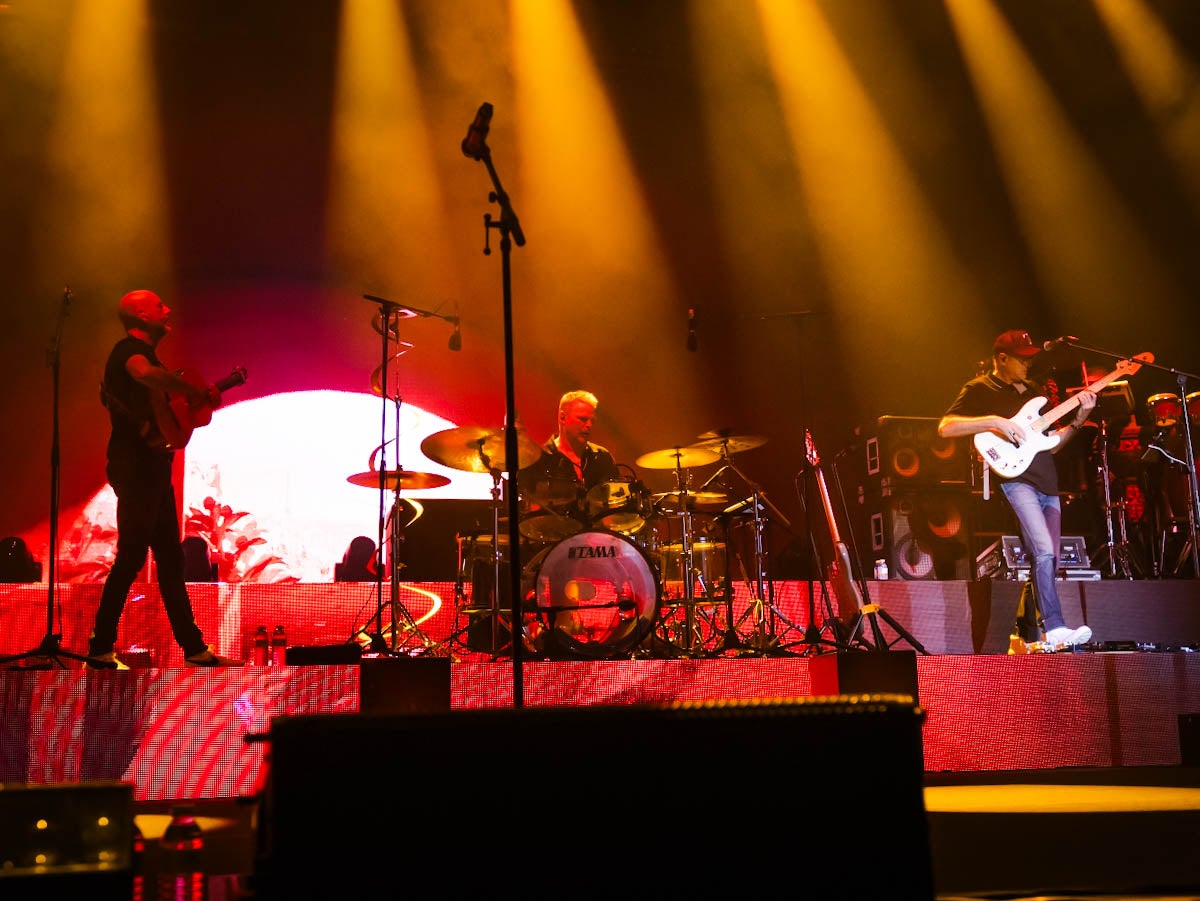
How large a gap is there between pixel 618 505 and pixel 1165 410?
17.2ft

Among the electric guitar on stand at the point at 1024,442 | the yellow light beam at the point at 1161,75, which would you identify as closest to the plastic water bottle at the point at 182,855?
the electric guitar on stand at the point at 1024,442

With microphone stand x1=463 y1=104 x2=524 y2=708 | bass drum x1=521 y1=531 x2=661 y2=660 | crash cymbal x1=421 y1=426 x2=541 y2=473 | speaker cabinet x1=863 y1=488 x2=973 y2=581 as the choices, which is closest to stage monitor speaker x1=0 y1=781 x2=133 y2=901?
microphone stand x1=463 y1=104 x2=524 y2=708

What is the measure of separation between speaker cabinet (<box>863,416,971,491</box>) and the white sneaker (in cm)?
251

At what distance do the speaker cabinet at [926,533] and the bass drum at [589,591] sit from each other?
321 cm

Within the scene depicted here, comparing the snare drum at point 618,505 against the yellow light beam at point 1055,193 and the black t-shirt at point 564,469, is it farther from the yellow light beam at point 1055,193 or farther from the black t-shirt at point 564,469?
the yellow light beam at point 1055,193

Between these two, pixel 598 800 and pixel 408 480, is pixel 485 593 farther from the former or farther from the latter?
pixel 598 800

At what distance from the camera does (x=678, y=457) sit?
6.77m

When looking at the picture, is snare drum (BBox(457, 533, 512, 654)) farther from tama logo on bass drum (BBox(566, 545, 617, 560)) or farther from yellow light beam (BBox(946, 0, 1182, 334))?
yellow light beam (BBox(946, 0, 1182, 334))

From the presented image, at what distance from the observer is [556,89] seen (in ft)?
31.6

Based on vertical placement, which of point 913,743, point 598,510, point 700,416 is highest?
point 700,416

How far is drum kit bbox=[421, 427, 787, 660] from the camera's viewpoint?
6121 millimetres

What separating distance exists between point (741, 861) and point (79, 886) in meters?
1.24

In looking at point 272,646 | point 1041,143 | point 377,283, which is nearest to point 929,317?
point 1041,143

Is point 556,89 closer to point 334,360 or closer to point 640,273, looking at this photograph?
point 640,273
